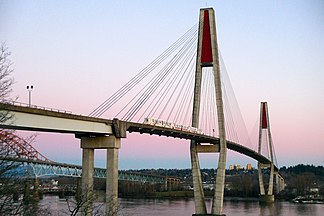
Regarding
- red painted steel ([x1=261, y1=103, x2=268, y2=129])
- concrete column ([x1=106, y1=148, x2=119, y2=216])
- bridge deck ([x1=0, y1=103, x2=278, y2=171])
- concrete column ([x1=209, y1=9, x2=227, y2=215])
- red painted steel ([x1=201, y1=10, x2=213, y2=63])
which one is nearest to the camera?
bridge deck ([x1=0, y1=103, x2=278, y2=171])

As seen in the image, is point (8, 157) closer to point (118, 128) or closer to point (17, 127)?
point (17, 127)

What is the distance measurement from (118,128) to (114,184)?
3.23 m

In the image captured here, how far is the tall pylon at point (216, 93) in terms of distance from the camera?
38938 millimetres

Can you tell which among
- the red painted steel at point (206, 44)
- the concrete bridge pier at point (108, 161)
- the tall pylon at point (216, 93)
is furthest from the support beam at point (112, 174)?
the red painted steel at point (206, 44)

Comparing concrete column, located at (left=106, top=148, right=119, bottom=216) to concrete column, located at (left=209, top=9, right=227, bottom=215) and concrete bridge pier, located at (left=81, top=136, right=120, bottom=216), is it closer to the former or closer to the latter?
concrete bridge pier, located at (left=81, top=136, right=120, bottom=216)

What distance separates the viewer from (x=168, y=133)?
37562mm

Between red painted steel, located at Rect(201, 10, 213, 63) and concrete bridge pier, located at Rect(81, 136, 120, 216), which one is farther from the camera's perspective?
red painted steel, located at Rect(201, 10, 213, 63)

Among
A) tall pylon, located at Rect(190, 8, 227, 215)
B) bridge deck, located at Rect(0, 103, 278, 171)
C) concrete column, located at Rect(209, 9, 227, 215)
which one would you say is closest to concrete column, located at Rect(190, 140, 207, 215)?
tall pylon, located at Rect(190, 8, 227, 215)

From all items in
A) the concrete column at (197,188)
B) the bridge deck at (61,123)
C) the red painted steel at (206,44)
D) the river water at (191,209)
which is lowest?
the river water at (191,209)

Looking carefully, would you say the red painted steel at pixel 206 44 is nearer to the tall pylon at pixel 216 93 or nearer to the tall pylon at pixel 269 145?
the tall pylon at pixel 216 93

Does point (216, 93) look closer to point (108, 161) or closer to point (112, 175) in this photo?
point (108, 161)

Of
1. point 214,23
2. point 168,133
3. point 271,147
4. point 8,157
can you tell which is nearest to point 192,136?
point 168,133

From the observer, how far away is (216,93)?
38938 millimetres

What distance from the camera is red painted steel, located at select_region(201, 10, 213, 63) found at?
39.8m
